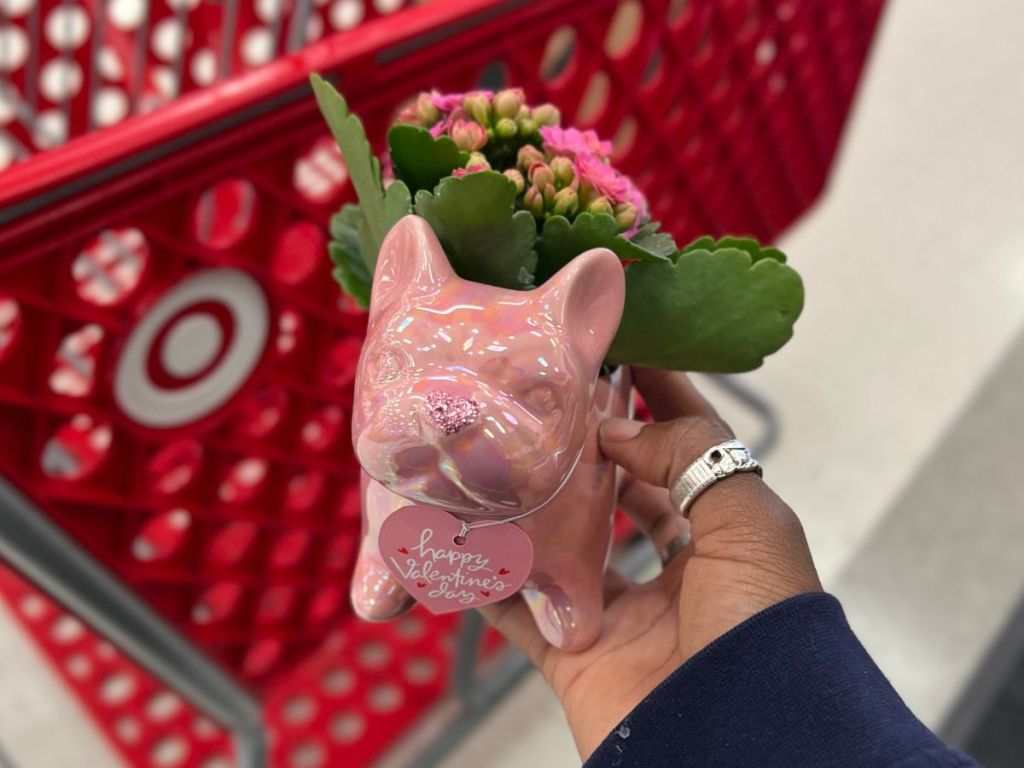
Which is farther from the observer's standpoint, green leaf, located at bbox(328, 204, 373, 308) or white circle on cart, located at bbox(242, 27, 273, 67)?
white circle on cart, located at bbox(242, 27, 273, 67)

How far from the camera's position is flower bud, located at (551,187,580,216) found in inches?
19.0

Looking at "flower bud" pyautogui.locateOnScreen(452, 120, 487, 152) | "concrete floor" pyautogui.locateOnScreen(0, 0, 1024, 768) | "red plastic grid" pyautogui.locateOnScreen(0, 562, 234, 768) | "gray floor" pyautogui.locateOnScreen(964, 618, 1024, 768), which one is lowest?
"red plastic grid" pyautogui.locateOnScreen(0, 562, 234, 768)

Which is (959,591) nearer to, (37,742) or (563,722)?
(563,722)

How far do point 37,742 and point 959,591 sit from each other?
4.70 feet

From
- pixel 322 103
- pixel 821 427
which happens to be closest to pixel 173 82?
pixel 322 103

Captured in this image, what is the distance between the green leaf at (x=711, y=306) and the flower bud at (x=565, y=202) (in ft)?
0.16

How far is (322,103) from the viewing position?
51cm

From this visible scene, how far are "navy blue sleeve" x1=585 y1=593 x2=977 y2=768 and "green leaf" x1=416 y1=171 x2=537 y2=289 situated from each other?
0.24 metres

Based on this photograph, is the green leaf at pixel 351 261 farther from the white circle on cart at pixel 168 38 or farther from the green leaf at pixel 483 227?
the white circle on cart at pixel 168 38

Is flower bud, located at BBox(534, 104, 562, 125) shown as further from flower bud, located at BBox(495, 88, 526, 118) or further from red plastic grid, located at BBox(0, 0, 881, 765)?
red plastic grid, located at BBox(0, 0, 881, 765)

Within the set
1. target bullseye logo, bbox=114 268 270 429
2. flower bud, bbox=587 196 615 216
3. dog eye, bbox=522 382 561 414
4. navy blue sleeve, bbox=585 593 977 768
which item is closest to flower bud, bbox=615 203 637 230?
flower bud, bbox=587 196 615 216

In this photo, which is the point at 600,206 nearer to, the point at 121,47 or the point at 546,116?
the point at 546,116

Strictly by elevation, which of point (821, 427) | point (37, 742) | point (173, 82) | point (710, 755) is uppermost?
point (173, 82)

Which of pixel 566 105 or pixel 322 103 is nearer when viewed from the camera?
pixel 322 103
